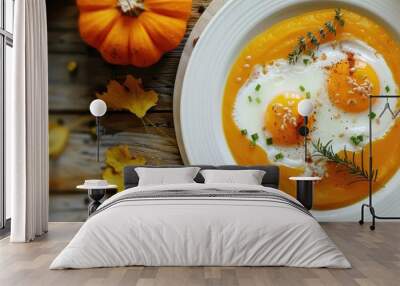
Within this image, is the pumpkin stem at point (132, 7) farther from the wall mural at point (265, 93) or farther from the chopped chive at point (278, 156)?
the chopped chive at point (278, 156)

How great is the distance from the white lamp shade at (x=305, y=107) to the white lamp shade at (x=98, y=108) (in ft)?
7.13

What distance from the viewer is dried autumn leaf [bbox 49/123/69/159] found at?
7277 mm

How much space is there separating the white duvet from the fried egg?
2.64 m

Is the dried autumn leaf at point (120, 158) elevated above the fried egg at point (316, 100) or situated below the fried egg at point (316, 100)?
below

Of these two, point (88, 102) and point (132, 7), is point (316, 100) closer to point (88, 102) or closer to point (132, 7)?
point (132, 7)

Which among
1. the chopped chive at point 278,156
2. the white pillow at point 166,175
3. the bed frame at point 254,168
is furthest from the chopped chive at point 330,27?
the white pillow at point 166,175

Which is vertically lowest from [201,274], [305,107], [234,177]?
[201,274]

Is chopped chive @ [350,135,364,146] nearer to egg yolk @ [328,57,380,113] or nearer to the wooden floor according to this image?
egg yolk @ [328,57,380,113]

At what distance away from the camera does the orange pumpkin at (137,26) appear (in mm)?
7078

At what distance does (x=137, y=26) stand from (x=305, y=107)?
2101 mm

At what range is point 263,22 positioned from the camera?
280 inches

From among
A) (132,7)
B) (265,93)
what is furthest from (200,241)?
(132,7)

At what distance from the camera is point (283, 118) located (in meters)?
7.20

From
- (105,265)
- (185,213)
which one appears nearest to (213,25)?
(185,213)
